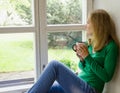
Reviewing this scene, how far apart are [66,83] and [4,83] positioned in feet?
2.03

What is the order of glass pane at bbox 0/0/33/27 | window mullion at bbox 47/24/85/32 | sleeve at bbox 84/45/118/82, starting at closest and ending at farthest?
sleeve at bbox 84/45/118/82
glass pane at bbox 0/0/33/27
window mullion at bbox 47/24/85/32

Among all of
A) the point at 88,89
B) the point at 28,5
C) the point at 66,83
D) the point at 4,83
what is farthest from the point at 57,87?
the point at 28,5

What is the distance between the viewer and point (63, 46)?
2.13 meters

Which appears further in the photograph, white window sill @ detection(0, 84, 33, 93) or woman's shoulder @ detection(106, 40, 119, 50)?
white window sill @ detection(0, 84, 33, 93)

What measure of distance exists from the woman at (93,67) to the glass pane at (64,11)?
1.17 ft

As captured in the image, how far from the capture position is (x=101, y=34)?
176cm

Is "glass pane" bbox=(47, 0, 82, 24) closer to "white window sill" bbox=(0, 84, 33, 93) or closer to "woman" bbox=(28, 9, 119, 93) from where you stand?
"woman" bbox=(28, 9, 119, 93)

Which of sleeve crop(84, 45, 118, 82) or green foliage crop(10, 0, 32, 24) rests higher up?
green foliage crop(10, 0, 32, 24)

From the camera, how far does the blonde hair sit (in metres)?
1.76

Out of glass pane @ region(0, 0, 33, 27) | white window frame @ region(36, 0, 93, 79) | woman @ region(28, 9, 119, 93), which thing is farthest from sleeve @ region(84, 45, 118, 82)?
glass pane @ region(0, 0, 33, 27)

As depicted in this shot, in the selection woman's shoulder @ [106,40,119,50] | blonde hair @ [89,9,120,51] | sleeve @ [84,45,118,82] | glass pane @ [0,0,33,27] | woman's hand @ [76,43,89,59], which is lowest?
sleeve @ [84,45,118,82]

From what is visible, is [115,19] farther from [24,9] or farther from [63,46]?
[24,9]

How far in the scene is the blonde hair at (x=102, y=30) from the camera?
1761 millimetres

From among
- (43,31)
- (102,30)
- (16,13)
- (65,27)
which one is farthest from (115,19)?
(16,13)
